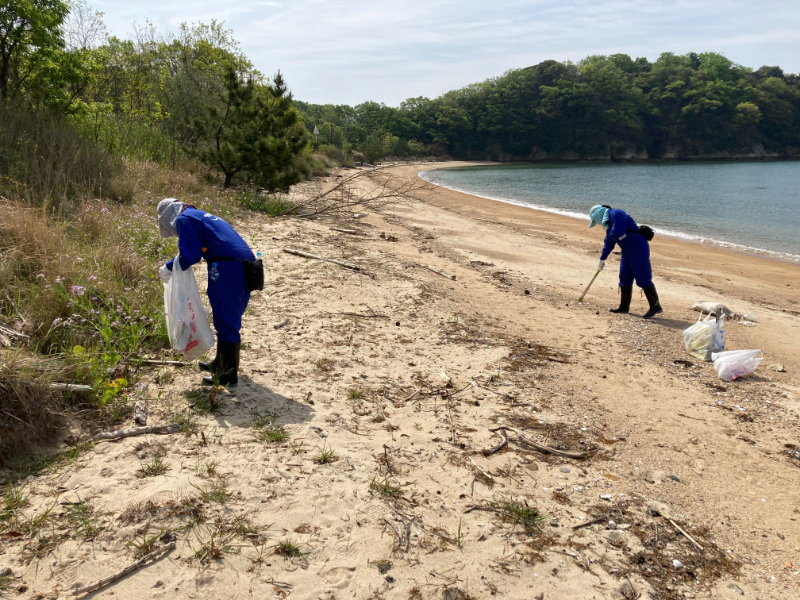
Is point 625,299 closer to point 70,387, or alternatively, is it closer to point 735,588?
point 735,588

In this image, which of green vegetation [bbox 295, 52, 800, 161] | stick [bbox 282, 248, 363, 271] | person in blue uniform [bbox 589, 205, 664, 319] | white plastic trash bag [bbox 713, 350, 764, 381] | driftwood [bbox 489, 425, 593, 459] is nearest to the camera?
driftwood [bbox 489, 425, 593, 459]

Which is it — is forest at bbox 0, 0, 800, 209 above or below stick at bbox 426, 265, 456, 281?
above

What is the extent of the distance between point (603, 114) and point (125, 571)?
358 feet

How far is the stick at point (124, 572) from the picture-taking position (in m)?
2.22

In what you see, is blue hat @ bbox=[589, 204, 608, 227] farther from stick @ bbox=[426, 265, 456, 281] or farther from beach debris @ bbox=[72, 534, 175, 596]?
beach debris @ bbox=[72, 534, 175, 596]

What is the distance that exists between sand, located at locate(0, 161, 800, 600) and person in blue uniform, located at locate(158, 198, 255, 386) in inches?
14.6

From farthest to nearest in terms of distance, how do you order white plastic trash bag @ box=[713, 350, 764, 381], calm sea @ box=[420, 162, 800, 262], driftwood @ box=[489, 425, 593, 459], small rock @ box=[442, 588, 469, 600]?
calm sea @ box=[420, 162, 800, 262] → white plastic trash bag @ box=[713, 350, 764, 381] → driftwood @ box=[489, 425, 593, 459] → small rock @ box=[442, 588, 469, 600]

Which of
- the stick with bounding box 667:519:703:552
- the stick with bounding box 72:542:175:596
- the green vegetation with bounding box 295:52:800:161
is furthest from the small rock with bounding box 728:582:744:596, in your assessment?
the green vegetation with bounding box 295:52:800:161

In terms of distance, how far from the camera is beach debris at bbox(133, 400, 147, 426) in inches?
137

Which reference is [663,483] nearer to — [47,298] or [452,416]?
[452,416]

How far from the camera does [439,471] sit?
11.4 ft

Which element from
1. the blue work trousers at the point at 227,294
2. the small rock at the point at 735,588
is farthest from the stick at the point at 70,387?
the small rock at the point at 735,588

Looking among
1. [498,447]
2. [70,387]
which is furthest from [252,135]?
[498,447]

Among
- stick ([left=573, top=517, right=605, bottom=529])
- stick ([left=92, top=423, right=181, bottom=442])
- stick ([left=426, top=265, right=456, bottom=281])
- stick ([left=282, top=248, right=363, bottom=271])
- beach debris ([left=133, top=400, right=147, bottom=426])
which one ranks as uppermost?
stick ([left=282, top=248, right=363, bottom=271])
